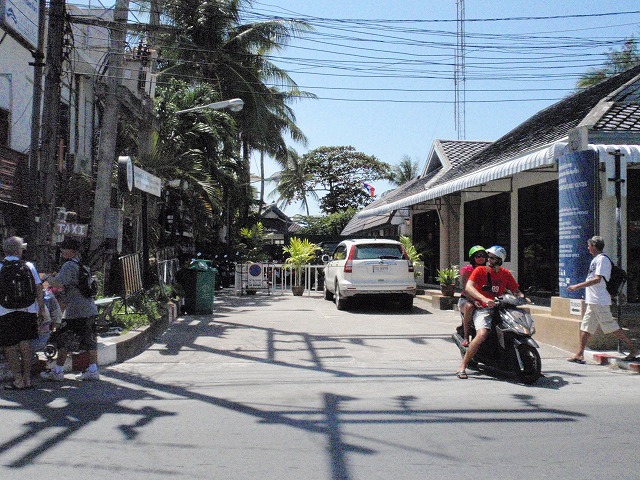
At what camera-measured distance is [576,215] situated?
31.4 ft

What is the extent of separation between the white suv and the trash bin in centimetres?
304

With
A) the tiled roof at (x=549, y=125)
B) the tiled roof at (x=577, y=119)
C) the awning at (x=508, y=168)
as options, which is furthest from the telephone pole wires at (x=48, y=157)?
the tiled roof at (x=549, y=125)

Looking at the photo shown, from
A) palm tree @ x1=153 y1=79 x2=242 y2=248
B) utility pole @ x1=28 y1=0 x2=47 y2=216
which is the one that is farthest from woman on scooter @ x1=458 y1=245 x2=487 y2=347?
palm tree @ x1=153 y1=79 x2=242 y2=248

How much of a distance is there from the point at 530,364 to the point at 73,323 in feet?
17.9

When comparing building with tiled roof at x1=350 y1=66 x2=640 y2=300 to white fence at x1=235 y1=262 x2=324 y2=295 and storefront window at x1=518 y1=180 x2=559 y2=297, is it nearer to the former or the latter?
storefront window at x1=518 y1=180 x2=559 y2=297

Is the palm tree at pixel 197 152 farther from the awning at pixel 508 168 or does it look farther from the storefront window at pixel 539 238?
the storefront window at pixel 539 238

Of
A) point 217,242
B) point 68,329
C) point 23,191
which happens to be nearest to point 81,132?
point 23,191

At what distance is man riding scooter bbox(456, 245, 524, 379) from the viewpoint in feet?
25.1

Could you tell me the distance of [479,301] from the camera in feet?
25.2

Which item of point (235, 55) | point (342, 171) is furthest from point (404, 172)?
point (235, 55)

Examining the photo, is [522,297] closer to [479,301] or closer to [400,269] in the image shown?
[479,301]

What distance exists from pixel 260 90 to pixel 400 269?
50.0 feet

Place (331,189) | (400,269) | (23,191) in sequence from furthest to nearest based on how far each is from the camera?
(331,189), (400,269), (23,191)

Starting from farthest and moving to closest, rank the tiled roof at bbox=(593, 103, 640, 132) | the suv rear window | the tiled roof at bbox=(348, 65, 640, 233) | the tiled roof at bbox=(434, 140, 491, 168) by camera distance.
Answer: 1. the tiled roof at bbox=(434, 140, 491, 168)
2. the suv rear window
3. the tiled roof at bbox=(348, 65, 640, 233)
4. the tiled roof at bbox=(593, 103, 640, 132)
